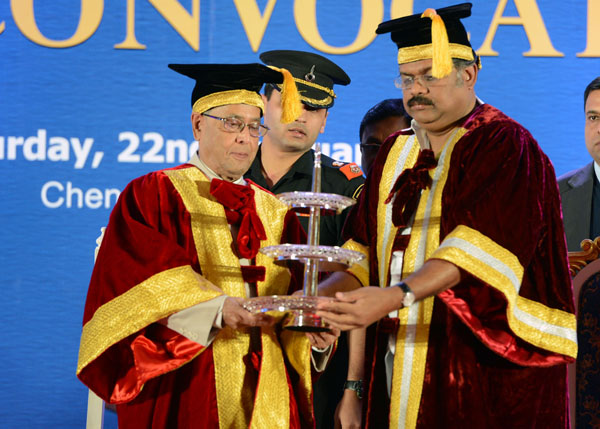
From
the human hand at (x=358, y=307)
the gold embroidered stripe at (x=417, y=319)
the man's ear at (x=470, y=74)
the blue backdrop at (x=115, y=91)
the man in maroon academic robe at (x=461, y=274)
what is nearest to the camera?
the human hand at (x=358, y=307)

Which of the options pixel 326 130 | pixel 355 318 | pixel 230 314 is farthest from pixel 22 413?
pixel 355 318

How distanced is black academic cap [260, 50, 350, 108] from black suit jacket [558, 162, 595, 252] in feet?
3.60

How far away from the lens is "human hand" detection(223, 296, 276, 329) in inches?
93.2

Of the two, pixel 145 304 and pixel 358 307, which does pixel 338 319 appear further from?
pixel 145 304

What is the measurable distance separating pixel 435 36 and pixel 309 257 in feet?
2.34

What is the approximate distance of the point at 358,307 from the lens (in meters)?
2.11

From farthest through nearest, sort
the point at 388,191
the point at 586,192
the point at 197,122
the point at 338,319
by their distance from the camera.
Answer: the point at 586,192
the point at 197,122
the point at 388,191
the point at 338,319

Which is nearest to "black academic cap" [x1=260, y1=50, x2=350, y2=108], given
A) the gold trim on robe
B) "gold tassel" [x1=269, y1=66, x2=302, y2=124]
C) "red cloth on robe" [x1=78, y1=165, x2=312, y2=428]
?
"gold tassel" [x1=269, y1=66, x2=302, y2=124]

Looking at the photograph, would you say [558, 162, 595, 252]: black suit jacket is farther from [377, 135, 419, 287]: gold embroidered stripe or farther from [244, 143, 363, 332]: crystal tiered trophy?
[244, 143, 363, 332]: crystal tiered trophy

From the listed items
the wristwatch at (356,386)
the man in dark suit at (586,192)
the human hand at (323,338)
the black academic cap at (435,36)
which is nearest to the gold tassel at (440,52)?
the black academic cap at (435,36)

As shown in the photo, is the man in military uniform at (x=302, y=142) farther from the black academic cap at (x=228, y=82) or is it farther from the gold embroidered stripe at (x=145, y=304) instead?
the gold embroidered stripe at (x=145, y=304)

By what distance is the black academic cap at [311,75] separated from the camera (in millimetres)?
3498

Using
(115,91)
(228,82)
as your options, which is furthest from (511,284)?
(115,91)

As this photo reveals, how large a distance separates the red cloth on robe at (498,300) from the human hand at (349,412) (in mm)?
350
